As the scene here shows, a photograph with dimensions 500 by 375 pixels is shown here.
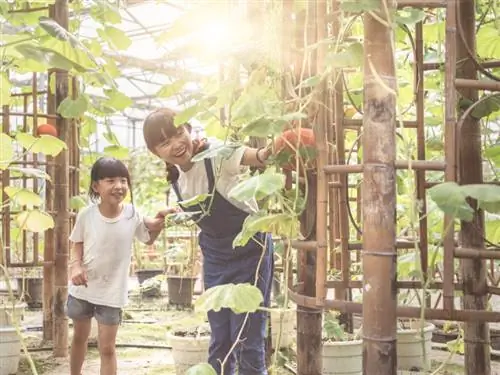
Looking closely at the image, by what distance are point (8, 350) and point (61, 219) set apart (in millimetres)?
655

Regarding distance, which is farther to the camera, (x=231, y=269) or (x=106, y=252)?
(x=106, y=252)

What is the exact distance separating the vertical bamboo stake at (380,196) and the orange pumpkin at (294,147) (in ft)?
0.61

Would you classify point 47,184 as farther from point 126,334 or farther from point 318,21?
point 318,21

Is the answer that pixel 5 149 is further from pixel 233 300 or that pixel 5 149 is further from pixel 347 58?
pixel 347 58

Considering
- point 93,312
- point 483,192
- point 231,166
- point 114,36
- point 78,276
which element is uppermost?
point 114,36

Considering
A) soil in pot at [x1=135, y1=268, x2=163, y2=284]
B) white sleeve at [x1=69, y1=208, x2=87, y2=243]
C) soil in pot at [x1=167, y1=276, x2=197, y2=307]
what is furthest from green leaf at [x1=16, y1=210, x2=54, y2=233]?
soil in pot at [x1=135, y1=268, x2=163, y2=284]

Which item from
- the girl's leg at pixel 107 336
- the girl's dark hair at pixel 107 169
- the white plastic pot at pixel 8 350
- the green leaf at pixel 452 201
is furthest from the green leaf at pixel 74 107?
the green leaf at pixel 452 201

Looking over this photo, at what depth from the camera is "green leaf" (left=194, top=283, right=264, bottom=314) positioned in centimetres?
110

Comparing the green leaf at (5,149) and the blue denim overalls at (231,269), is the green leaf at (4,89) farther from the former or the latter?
the blue denim overalls at (231,269)

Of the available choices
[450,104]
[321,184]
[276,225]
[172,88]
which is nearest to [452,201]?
[450,104]

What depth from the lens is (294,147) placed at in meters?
1.15

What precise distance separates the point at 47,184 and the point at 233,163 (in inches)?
71.0

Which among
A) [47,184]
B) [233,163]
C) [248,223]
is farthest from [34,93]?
[248,223]

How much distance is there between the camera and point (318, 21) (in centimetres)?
109
